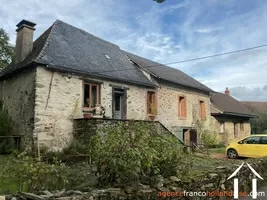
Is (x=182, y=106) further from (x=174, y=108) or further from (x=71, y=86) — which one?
(x=71, y=86)

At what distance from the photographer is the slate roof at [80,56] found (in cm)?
1286

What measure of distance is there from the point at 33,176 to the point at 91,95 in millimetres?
9400

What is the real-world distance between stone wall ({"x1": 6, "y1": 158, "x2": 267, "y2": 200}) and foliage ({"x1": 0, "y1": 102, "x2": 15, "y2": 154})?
368 inches

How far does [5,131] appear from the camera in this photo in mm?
13109

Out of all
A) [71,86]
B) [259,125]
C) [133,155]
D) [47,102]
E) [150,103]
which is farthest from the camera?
[259,125]

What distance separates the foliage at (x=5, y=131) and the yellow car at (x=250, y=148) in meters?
11.4

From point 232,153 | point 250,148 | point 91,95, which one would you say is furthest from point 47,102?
point 250,148

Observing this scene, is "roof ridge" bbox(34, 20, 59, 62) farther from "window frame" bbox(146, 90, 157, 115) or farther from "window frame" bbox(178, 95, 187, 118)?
"window frame" bbox(178, 95, 187, 118)

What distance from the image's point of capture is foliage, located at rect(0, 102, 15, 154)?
12.3 metres

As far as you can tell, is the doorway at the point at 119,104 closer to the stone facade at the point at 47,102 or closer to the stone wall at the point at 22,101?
the stone facade at the point at 47,102

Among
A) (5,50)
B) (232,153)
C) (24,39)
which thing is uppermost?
(5,50)

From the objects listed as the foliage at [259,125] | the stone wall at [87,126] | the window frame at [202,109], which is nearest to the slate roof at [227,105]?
the window frame at [202,109]

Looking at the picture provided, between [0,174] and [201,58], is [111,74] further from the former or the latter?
[0,174]

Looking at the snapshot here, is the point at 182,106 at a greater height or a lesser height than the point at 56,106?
Result: greater
